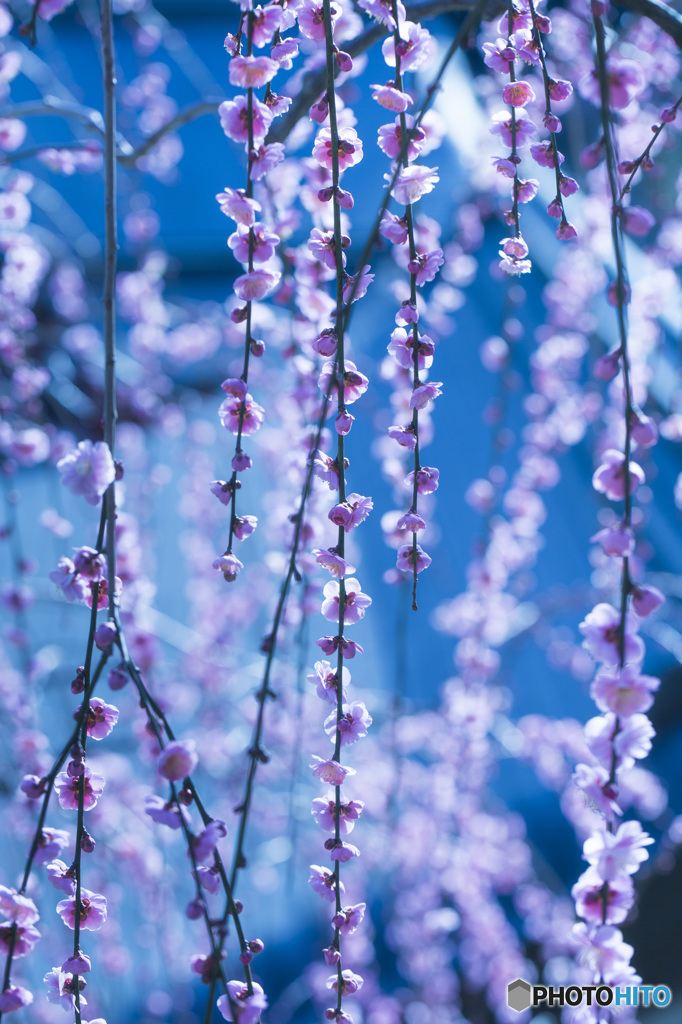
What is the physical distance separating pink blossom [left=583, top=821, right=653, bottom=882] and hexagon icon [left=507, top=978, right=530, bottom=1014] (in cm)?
162

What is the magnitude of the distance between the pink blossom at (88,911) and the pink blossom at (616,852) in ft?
1.36

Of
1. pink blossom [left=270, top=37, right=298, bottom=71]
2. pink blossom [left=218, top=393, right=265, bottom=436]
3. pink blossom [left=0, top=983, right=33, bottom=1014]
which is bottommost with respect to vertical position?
pink blossom [left=0, top=983, right=33, bottom=1014]

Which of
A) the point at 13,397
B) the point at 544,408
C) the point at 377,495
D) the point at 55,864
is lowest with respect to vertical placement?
the point at 55,864

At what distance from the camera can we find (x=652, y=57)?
1.57 meters

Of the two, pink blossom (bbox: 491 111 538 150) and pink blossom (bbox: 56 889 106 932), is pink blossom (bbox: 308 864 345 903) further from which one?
pink blossom (bbox: 491 111 538 150)

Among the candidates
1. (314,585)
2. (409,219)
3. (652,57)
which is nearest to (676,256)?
(652,57)

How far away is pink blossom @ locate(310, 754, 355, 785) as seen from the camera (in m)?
0.60

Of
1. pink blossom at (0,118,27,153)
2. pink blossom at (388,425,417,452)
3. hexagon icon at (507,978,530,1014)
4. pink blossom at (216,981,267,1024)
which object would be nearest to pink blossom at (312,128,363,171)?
pink blossom at (388,425,417,452)

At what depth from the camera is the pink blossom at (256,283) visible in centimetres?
61

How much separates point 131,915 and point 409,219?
2.71 meters

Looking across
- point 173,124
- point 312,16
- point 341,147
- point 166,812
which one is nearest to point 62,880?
point 166,812

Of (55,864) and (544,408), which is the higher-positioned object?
(544,408)

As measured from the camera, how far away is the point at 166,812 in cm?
54

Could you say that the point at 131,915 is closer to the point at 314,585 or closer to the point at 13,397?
the point at 13,397
